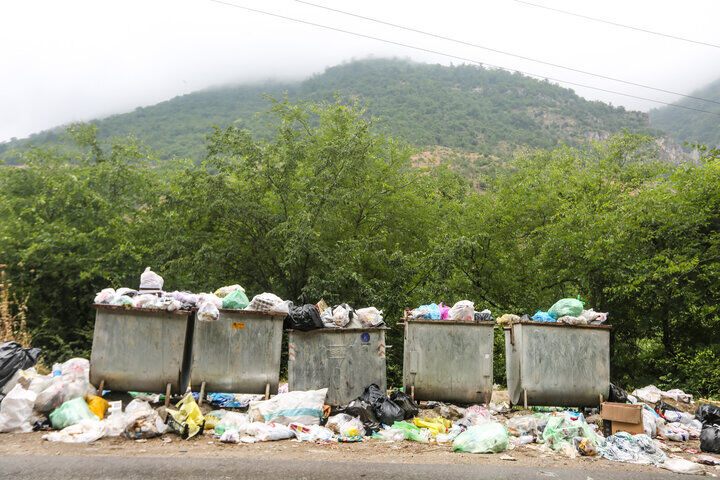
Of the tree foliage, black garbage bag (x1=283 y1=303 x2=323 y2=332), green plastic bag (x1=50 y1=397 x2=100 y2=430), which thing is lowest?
green plastic bag (x1=50 y1=397 x2=100 y2=430)

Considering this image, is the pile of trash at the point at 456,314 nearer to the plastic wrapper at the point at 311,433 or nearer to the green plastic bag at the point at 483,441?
the green plastic bag at the point at 483,441

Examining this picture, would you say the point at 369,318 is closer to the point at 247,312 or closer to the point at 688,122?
the point at 247,312

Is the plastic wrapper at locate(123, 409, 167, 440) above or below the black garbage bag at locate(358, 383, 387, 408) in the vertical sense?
below

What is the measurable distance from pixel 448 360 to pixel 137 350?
13.3 ft

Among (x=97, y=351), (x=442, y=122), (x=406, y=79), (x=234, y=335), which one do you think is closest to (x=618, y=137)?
(x=234, y=335)

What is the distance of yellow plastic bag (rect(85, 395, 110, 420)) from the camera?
5469mm

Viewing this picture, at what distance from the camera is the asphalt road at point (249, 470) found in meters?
3.74

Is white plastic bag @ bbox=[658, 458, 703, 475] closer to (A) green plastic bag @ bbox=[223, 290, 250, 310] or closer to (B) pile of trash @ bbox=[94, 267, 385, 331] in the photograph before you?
(B) pile of trash @ bbox=[94, 267, 385, 331]

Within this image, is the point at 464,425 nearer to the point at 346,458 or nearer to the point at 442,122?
the point at 346,458

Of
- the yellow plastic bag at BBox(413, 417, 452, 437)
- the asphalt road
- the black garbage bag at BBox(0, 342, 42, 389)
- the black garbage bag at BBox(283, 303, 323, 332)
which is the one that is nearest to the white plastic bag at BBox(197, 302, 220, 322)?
the black garbage bag at BBox(283, 303, 323, 332)

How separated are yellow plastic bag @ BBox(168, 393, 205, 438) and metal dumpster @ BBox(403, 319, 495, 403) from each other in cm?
277

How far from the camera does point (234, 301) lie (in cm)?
637

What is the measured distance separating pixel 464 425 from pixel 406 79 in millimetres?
83190

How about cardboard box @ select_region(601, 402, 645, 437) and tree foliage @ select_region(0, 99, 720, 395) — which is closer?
cardboard box @ select_region(601, 402, 645, 437)
